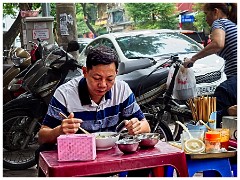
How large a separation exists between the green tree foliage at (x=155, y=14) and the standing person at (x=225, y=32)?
57.3ft

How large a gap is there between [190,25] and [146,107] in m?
17.6

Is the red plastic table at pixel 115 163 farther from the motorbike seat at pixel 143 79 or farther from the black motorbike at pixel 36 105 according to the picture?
the motorbike seat at pixel 143 79

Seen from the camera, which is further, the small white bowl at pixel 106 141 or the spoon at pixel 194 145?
the spoon at pixel 194 145

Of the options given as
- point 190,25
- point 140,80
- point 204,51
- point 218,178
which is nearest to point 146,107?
point 140,80

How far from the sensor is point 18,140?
15.8ft

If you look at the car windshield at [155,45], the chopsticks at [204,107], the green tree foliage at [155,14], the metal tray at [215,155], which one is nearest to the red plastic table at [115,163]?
the metal tray at [215,155]

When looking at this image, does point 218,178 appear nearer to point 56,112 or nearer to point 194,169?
point 194,169

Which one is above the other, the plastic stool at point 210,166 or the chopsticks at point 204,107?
the chopsticks at point 204,107

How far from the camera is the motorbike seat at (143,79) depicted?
16.1ft

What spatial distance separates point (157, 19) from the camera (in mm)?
22328

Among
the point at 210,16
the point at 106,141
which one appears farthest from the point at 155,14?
the point at 106,141

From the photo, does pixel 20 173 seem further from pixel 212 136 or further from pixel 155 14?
pixel 155 14

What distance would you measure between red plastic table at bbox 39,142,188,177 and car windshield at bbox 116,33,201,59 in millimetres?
4255

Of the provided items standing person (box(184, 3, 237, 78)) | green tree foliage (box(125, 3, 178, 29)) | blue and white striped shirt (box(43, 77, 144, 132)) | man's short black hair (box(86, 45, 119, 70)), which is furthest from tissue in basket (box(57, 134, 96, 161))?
green tree foliage (box(125, 3, 178, 29))
